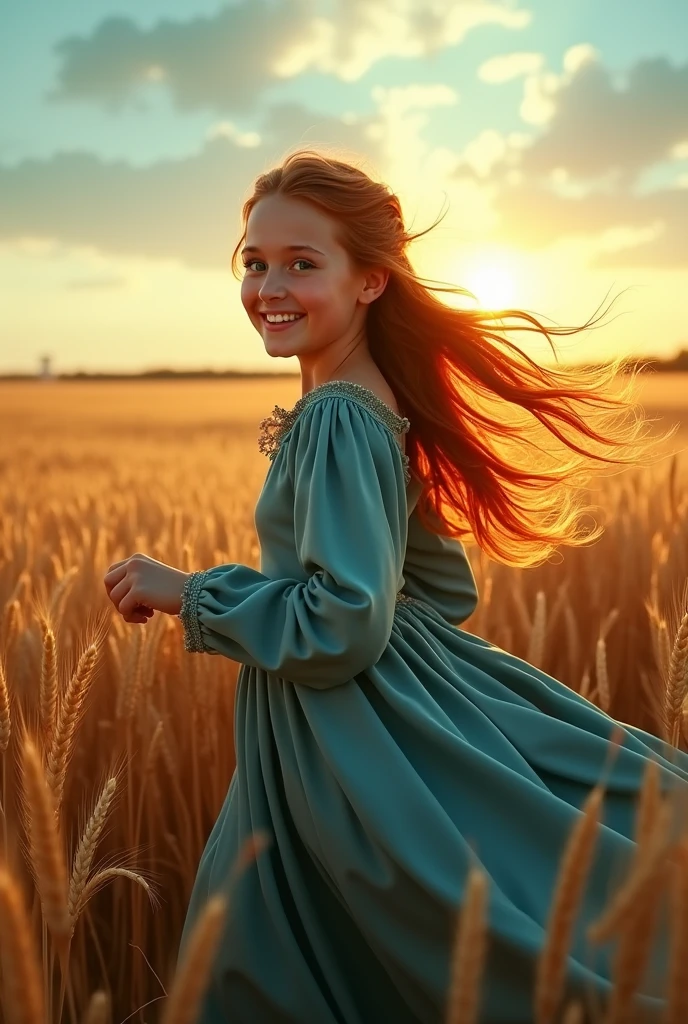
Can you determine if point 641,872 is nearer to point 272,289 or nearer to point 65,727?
point 65,727

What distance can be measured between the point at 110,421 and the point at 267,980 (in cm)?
1559

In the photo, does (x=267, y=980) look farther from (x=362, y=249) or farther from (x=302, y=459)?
(x=362, y=249)

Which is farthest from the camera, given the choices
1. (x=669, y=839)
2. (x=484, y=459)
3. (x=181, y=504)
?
(x=181, y=504)

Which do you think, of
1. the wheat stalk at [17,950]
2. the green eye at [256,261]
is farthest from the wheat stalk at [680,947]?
the green eye at [256,261]

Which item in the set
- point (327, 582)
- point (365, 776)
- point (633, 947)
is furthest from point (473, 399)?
point (633, 947)

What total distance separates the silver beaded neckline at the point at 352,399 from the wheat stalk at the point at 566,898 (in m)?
0.90

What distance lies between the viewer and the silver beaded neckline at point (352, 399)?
140 centimetres

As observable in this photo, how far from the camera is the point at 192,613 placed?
1.30 metres

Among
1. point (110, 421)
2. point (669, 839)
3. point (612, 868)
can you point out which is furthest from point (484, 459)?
point (110, 421)

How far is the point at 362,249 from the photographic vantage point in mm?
1518

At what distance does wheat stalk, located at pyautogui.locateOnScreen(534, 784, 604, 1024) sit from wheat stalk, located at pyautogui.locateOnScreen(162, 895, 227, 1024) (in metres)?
0.19

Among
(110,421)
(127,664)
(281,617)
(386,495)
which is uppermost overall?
(110,421)

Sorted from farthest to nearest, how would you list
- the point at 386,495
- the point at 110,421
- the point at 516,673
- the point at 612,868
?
the point at 110,421 < the point at 516,673 < the point at 386,495 < the point at 612,868

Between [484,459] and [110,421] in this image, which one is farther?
[110,421]
